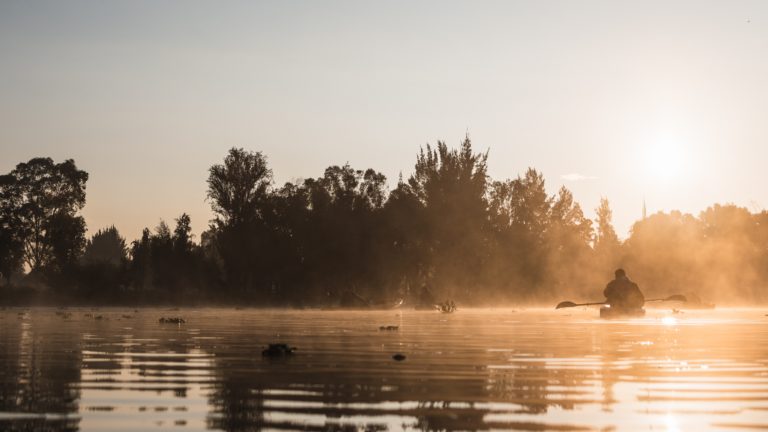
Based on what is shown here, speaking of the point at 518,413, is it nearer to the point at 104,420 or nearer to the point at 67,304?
the point at 104,420

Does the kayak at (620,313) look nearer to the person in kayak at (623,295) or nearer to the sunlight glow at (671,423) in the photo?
the person in kayak at (623,295)

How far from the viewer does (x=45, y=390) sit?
16.5 metres

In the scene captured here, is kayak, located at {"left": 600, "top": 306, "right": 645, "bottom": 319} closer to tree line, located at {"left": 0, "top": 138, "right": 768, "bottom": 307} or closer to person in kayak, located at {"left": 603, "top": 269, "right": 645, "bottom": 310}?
person in kayak, located at {"left": 603, "top": 269, "right": 645, "bottom": 310}

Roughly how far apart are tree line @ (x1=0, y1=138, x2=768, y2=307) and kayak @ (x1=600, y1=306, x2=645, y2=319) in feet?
188

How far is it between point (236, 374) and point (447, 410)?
20.4ft

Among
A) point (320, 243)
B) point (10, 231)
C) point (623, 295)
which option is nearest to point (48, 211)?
point (10, 231)

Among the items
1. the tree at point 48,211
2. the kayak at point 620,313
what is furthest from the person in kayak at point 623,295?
the tree at point 48,211

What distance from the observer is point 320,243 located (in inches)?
4835

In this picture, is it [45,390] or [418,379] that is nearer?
[45,390]

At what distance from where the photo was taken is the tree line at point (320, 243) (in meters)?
121

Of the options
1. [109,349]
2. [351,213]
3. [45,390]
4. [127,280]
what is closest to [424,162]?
[351,213]

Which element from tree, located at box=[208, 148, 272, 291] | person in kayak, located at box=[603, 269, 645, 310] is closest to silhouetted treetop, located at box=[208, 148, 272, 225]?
tree, located at box=[208, 148, 272, 291]

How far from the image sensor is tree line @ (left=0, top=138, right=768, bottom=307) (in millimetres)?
120875

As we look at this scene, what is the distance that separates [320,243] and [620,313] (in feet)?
197
